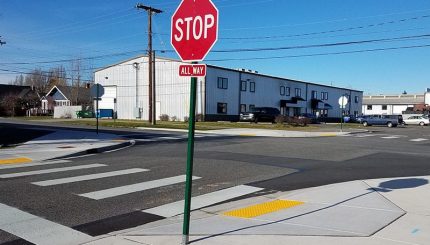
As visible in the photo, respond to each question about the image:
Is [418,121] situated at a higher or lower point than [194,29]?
lower

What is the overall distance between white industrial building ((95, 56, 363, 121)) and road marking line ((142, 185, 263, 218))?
38.9m

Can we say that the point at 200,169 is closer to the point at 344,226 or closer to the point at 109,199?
the point at 109,199

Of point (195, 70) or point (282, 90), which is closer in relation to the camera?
point (195, 70)

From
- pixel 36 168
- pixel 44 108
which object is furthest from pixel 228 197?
pixel 44 108

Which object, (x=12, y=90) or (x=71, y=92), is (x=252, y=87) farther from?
(x=12, y=90)

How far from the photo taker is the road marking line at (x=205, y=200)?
22.9 feet

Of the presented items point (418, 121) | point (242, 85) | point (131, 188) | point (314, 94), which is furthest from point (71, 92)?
point (131, 188)

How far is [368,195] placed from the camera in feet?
26.7

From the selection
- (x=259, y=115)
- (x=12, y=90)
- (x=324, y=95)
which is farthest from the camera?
(x=12, y=90)

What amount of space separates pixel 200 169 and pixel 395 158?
7673 millimetres

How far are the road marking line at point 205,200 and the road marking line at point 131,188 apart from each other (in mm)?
1254

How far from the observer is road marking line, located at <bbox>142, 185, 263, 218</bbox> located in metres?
6.98

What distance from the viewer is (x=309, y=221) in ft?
20.3

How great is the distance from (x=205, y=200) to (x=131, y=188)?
1727 mm
